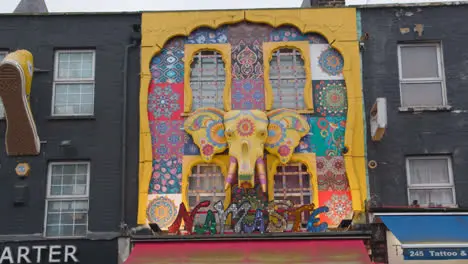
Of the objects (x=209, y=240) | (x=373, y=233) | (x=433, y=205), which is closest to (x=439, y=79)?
(x=433, y=205)

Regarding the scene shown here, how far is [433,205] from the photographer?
15758 millimetres

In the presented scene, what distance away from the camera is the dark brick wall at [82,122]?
16.0 metres

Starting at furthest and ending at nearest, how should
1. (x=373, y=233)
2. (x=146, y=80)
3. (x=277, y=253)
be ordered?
(x=146, y=80) → (x=373, y=233) → (x=277, y=253)

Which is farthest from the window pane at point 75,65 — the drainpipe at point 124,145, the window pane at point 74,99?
the drainpipe at point 124,145

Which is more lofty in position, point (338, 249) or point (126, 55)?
point (126, 55)

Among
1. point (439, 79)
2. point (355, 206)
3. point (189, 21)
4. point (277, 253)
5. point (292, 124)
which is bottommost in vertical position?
point (277, 253)

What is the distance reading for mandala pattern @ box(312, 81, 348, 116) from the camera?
642 inches

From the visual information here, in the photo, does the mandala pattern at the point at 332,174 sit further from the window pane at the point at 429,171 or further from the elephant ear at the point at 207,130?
the elephant ear at the point at 207,130

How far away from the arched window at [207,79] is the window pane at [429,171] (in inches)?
180

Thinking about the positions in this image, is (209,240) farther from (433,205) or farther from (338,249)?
(433,205)

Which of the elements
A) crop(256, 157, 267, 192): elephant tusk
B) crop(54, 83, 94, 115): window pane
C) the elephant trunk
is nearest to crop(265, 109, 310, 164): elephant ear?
crop(256, 157, 267, 192): elephant tusk

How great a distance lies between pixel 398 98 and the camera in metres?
16.4

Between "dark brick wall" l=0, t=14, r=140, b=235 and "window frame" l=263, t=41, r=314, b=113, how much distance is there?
300 centimetres

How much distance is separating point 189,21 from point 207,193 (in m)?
4.08
